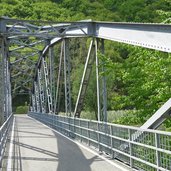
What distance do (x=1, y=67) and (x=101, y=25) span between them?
8.75 m

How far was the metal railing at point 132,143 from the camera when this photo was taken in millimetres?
8766

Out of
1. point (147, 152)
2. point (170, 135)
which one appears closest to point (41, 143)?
point (147, 152)

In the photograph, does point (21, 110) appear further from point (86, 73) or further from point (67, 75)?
point (86, 73)

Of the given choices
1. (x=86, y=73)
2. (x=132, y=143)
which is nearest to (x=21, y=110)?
(x=86, y=73)

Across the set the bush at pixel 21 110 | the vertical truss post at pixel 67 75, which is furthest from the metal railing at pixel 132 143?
the bush at pixel 21 110

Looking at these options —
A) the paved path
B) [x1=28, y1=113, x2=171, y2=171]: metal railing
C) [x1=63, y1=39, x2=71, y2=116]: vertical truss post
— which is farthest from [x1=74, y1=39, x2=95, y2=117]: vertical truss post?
the paved path

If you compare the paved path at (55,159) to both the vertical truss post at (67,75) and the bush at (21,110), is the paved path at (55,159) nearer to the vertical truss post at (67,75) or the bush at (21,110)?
the vertical truss post at (67,75)

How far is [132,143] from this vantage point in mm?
10789

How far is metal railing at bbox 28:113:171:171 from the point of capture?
8.77 m

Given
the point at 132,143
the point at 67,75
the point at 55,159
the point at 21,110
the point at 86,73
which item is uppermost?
the point at 67,75

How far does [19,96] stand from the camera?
3669 inches

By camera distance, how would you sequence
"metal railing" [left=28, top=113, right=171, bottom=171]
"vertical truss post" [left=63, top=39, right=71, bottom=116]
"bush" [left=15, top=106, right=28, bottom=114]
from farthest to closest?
"bush" [left=15, top=106, right=28, bottom=114], "vertical truss post" [left=63, top=39, right=71, bottom=116], "metal railing" [left=28, top=113, right=171, bottom=171]

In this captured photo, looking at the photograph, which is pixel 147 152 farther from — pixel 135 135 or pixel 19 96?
pixel 19 96

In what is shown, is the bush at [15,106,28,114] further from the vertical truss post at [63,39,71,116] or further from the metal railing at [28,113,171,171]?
the metal railing at [28,113,171,171]
